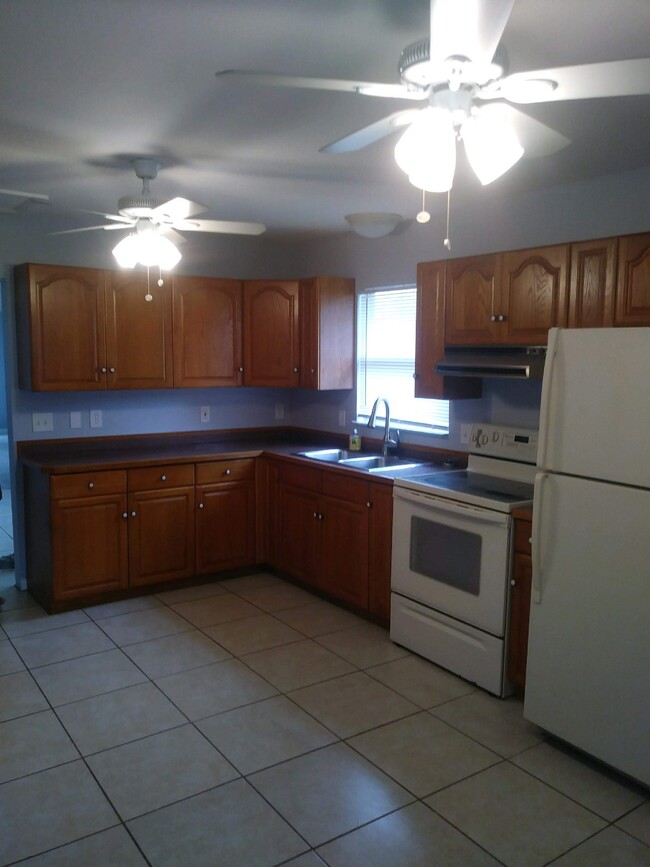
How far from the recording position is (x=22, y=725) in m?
2.79

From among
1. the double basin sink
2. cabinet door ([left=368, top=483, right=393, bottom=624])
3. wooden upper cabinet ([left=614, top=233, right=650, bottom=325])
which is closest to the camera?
wooden upper cabinet ([left=614, top=233, right=650, bottom=325])

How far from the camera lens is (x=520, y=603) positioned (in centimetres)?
296

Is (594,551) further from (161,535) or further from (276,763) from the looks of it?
(161,535)

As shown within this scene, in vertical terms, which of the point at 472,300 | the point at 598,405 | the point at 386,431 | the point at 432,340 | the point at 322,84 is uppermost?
the point at 322,84

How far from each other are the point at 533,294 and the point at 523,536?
113 centimetres

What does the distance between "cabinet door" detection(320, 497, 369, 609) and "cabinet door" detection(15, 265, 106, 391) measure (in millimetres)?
1630

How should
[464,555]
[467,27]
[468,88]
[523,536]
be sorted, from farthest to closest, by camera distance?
[464,555] < [523,536] < [468,88] < [467,27]

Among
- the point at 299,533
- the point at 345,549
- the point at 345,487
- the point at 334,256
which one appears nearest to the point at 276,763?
the point at 345,549

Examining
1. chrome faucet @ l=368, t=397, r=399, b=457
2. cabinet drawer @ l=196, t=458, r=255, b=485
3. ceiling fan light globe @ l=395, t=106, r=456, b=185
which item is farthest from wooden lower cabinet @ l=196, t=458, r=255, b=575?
ceiling fan light globe @ l=395, t=106, r=456, b=185

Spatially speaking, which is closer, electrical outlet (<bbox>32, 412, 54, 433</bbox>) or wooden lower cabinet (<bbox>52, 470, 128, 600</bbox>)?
wooden lower cabinet (<bbox>52, 470, 128, 600</bbox>)

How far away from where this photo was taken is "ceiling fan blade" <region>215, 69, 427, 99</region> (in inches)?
59.1

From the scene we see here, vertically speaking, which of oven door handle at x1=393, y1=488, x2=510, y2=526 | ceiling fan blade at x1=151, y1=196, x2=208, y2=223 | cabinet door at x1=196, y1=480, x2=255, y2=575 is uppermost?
ceiling fan blade at x1=151, y1=196, x2=208, y2=223

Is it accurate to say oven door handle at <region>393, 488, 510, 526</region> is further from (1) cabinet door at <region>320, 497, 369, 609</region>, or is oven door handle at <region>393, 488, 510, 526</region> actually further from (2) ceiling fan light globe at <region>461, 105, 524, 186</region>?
(2) ceiling fan light globe at <region>461, 105, 524, 186</region>

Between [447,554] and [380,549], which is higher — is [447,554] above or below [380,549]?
above
